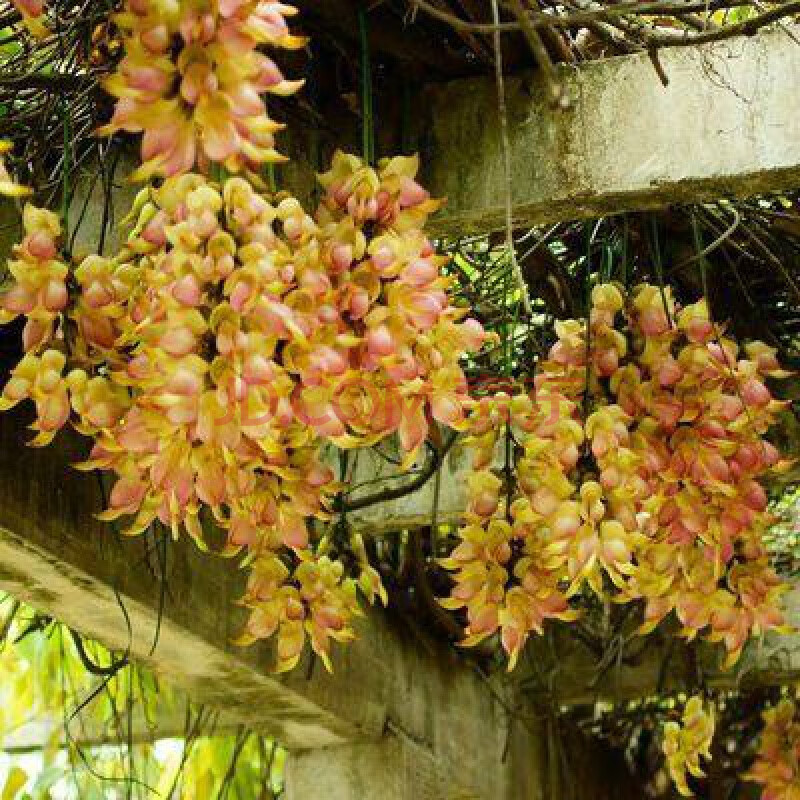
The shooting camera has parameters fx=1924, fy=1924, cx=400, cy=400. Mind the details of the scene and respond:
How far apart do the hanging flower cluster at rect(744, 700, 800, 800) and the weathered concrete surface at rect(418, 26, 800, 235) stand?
1.57 m

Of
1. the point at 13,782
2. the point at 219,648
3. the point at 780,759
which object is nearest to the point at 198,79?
the point at 219,648

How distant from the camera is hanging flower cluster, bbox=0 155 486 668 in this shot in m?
1.50

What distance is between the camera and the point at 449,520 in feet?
9.95

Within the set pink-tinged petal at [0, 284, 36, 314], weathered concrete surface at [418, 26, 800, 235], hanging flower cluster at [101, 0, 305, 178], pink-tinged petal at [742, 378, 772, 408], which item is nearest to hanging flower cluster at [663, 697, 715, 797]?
pink-tinged petal at [742, 378, 772, 408]

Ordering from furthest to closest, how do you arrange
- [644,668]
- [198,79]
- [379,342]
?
[644,668] → [379,342] → [198,79]

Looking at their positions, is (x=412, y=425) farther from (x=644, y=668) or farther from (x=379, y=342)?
(x=644, y=668)

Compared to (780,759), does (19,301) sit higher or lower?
higher

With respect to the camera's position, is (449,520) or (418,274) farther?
(449,520)

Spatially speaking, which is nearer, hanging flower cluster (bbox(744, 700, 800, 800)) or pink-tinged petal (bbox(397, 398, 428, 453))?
pink-tinged petal (bbox(397, 398, 428, 453))

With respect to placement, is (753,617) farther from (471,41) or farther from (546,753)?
(546,753)

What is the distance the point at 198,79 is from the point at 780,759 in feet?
7.56

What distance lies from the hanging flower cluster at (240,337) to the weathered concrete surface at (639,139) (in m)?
0.33

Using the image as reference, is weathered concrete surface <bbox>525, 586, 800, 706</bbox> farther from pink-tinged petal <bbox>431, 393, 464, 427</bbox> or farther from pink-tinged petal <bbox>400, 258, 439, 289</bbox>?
pink-tinged petal <bbox>400, 258, 439, 289</bbox>

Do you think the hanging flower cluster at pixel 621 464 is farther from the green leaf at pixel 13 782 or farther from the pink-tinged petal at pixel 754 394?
the green leaf at pixel 13 782
